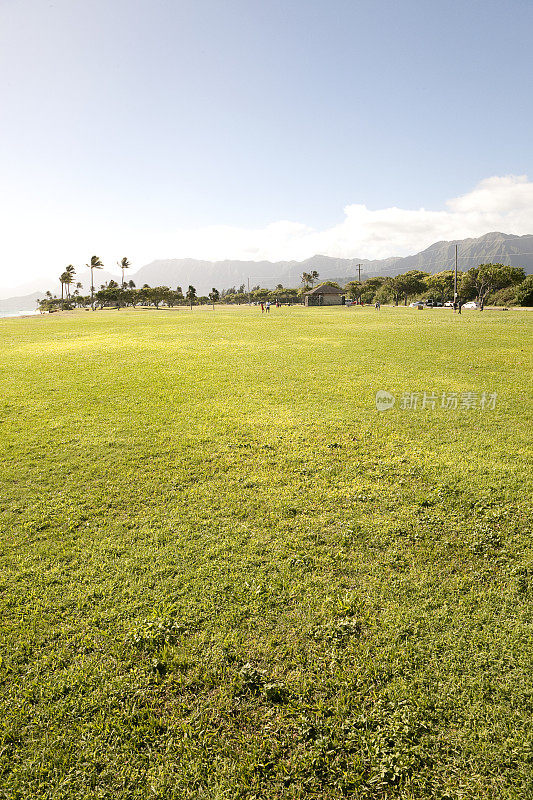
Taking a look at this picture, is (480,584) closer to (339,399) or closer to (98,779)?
(98,779)

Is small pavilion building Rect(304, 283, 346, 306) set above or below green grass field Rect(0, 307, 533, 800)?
above

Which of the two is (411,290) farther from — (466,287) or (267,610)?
(267,610)

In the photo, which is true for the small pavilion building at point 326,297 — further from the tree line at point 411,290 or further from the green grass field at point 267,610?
the green grass field at point 267,610

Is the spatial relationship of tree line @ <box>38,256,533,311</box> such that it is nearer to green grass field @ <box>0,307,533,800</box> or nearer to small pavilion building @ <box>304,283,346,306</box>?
small pavilion building @ <box>304,283,346,306</box>

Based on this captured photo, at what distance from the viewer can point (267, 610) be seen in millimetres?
4742

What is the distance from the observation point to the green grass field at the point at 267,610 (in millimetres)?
3264

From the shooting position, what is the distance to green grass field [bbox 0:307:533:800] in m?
3.26

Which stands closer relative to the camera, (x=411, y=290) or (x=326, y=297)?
(x=411, y=290)

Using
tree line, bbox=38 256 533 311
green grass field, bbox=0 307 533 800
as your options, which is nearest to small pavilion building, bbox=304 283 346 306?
tree line, bbox=38 256 533 311

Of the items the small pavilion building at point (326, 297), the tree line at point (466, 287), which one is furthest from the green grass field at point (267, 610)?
the small pavilion building at point (326, 297)

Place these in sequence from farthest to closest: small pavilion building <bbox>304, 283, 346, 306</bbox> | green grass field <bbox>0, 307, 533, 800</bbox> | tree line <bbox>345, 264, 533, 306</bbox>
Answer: small pavilion building <bbox>304, 283, 346, 306</bbox> < tree line <bbox>345, 264, 533, 306</bbox> < green grass field <bbox>0, 307, 533, 800</bbox>

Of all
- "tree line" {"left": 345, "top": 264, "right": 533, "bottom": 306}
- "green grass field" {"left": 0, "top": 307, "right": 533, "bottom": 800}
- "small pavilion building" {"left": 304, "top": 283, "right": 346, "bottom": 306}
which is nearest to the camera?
"green grass field" {"left": 0, "top": 307, "right": 533, "bottom": 800}

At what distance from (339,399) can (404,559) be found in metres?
8.07

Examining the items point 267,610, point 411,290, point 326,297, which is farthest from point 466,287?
point 267,610
